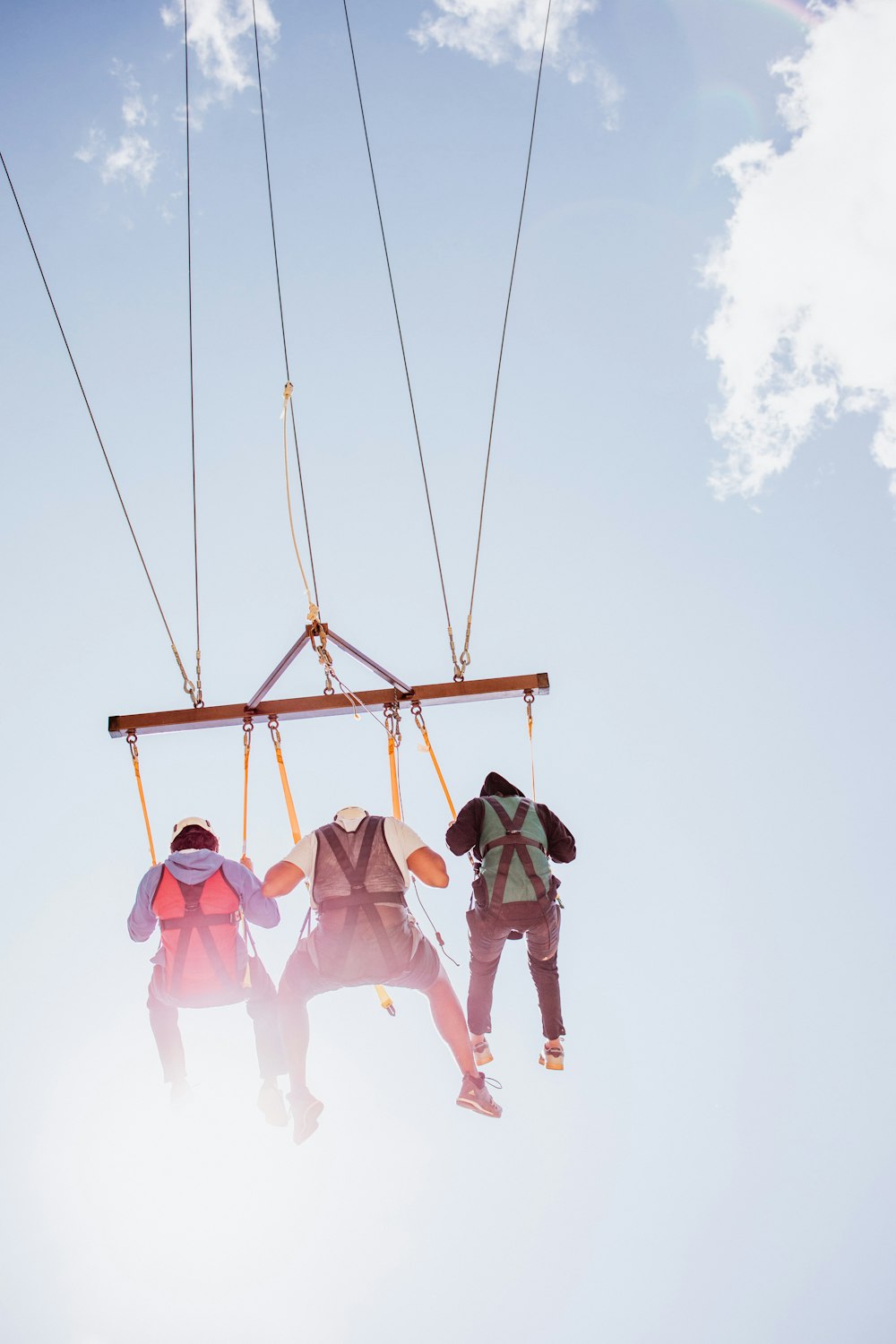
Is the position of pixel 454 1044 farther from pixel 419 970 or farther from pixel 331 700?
pixel 331 700

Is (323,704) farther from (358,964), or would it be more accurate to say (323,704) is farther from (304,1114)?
(304,1114)

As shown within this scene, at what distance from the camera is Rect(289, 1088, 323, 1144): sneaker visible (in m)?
4.64

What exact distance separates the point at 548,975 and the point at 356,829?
6.62ft

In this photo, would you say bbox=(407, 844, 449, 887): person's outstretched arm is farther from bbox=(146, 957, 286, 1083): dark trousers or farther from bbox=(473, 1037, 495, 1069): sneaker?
bbox=(473, 1037, 495, 1069): sneaker

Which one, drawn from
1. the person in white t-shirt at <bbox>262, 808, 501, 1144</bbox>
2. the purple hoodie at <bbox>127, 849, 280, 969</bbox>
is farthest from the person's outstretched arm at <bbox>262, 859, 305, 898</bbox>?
the purple hoodie at <bbox>127, 849, 280, 969</bbox>

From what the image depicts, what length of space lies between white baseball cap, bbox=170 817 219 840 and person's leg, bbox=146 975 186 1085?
1012 millimetres

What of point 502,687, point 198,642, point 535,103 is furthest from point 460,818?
point 535,103

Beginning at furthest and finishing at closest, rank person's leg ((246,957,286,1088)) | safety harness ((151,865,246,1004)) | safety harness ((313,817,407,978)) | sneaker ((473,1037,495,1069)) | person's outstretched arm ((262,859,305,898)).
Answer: sneaker ((473,1037,495,1069)) < person's leg ((246,957,286,1088)) < safety harness ((151,865,246,1004)) < person's outstretched arm ((262,859,305,898)) < safety harness ((313,817,407,978))

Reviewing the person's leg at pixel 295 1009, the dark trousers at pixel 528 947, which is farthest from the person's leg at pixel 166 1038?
the dark trousers at pixel 528 947

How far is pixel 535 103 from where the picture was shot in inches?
270

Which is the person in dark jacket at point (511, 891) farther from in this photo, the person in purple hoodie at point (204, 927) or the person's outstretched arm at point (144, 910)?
the person's outstretched arm at point (144, 910)

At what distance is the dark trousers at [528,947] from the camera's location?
5.47 m

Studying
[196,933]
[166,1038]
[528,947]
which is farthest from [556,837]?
[166,1038]

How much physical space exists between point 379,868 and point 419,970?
2.22 feet
